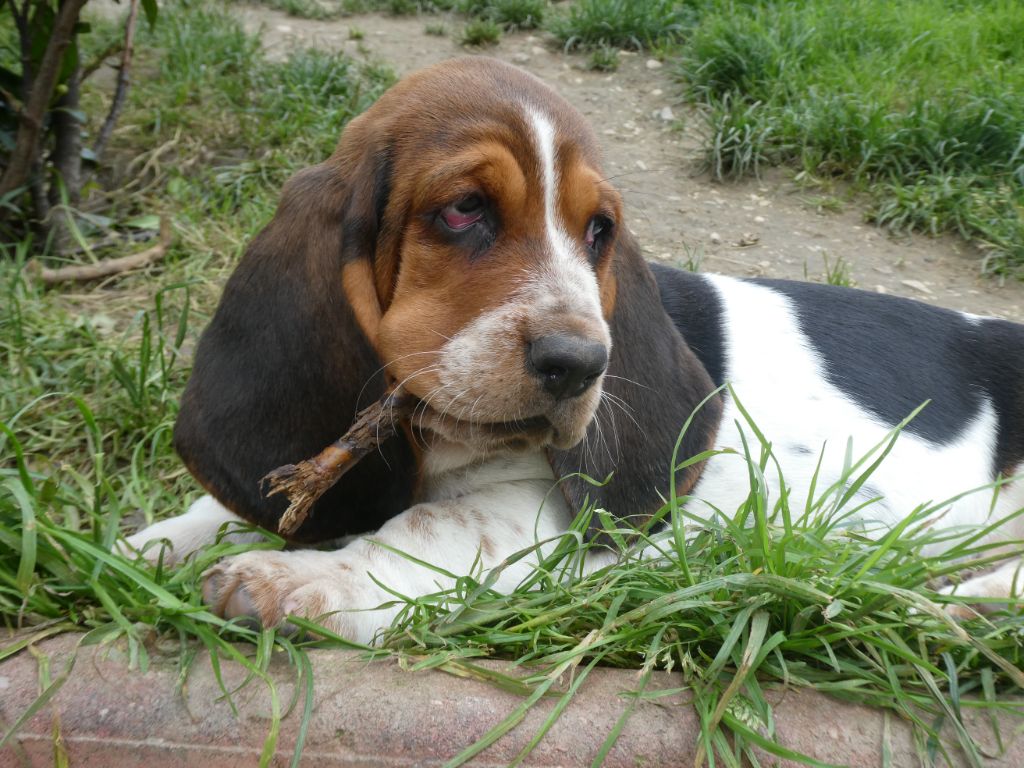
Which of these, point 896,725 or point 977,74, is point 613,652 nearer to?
point 896,725

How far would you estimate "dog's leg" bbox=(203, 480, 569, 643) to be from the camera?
2730 mm

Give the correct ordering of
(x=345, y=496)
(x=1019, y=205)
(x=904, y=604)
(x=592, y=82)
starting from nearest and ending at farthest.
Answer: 1. (x=904, y=604)
2. (x=345, y=496)
3. (x=1019, y=205)
4. (x=592, y=82)

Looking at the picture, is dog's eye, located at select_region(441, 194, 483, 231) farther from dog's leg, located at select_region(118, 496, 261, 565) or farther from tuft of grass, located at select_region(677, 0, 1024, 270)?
tuft of grass, located at select_region(677, 0, 1024, 270)

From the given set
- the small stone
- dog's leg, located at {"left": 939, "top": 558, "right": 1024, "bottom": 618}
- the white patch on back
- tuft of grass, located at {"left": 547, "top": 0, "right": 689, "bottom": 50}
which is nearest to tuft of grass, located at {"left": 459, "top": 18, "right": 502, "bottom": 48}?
tuft of grass, located at {"left": 547, "top": 0, "right": 689, "bottom": 50}

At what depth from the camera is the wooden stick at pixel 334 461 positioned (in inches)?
Answer: 112

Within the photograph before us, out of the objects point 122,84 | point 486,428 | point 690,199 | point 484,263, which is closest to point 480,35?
point 690,199

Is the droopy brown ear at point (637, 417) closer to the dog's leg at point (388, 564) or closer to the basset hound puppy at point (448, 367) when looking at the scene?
the basset hound puppy at point (448, 367)

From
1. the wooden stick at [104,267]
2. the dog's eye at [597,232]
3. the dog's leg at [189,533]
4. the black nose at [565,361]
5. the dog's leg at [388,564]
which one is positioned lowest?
the dog's leg at [189,533]

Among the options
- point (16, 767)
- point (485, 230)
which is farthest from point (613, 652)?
point (16, 767)

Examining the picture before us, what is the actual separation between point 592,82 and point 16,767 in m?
7.10

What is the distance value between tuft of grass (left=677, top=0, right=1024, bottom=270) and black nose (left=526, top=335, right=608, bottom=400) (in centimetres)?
440

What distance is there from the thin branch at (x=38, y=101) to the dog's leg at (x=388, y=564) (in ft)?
11.3

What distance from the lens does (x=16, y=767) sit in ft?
7.85

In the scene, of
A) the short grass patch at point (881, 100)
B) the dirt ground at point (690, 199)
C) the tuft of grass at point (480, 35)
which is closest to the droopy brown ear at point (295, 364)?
the dirt ground at point (690, 199)
